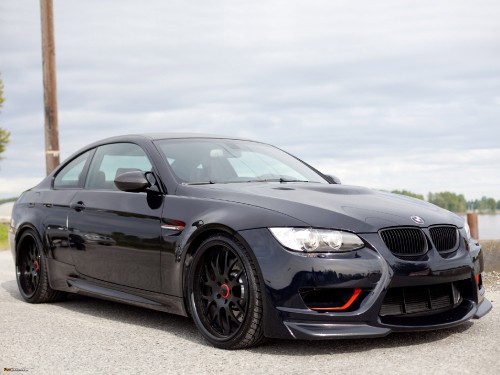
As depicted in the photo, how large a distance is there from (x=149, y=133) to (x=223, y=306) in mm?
2172

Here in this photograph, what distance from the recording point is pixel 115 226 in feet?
20.6

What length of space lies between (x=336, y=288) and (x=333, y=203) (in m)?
0.66

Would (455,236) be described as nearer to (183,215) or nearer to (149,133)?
(183,215)

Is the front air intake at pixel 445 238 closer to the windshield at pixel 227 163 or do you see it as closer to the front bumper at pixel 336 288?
the front bumper at pixel 336 288

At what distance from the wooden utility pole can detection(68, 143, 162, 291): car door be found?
758 cm

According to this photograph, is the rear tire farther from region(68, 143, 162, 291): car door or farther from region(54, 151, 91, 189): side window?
region(68, 143, 162, 291): car door

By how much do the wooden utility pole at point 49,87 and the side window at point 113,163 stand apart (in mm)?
7577

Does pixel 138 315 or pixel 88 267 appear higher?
pixel 88 267

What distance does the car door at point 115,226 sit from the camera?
5902 millimetres

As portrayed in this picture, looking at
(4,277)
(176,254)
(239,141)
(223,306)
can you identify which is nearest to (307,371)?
(223,306)

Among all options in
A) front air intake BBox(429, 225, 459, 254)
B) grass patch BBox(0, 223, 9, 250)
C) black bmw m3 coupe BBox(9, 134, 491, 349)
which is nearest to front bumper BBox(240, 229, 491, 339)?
black bmw m3 coupe BBox(9, 134, 491, 349)

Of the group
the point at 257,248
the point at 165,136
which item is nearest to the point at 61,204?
the point at 165,136

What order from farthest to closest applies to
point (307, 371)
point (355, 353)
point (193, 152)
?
point (193, 152) < point (355, 353) < point (307, 371)

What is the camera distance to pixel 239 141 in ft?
23.2
